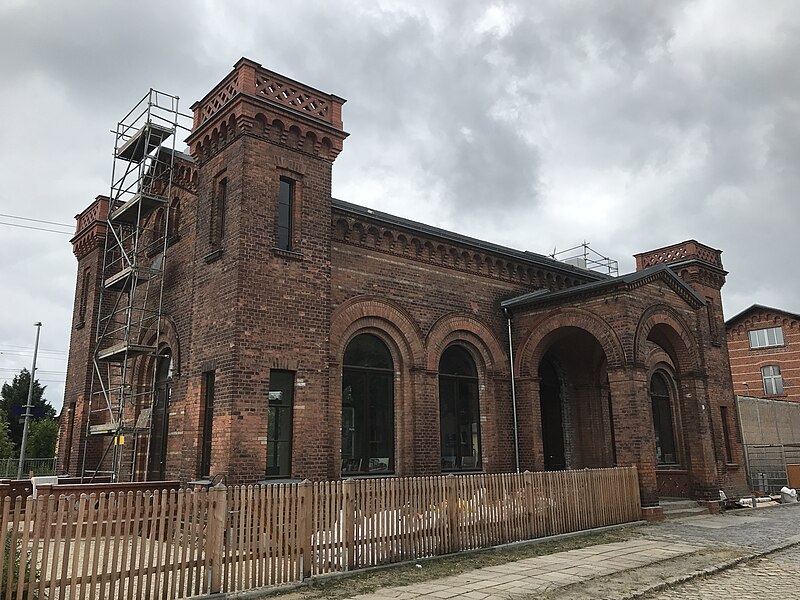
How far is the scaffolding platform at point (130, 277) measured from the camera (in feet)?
50.8

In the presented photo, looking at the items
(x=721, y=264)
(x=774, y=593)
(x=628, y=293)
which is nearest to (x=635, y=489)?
(x=628, y=293)

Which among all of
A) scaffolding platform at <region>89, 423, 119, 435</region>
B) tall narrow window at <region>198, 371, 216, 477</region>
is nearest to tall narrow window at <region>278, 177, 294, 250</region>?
tall narrow window at <region>198, 371, 216, 477</region>

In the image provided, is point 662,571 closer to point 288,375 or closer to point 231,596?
point 231,596

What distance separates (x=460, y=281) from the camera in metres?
17.3

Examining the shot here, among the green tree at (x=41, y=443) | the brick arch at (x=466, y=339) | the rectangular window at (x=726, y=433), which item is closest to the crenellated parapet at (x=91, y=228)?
the brick arch at (x=466, y=339)

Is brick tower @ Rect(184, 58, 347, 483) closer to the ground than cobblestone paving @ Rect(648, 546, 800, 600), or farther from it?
farther from it

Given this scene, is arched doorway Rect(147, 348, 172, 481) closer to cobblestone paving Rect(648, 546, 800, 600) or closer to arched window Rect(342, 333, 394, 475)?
arched window Rect(342, 333, 394, 475)

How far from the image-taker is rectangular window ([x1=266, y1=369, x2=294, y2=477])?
12383mm

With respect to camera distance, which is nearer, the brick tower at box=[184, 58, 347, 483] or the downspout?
the brick tower at box=[184, 58, 347, 483]

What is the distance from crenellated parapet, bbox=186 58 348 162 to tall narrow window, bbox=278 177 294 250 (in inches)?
33.8

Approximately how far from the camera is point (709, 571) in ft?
30.5

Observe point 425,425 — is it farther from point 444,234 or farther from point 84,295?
point 84,295

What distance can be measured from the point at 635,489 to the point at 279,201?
32.9 feet

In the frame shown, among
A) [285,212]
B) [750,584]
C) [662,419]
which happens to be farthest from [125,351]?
[662,419]
